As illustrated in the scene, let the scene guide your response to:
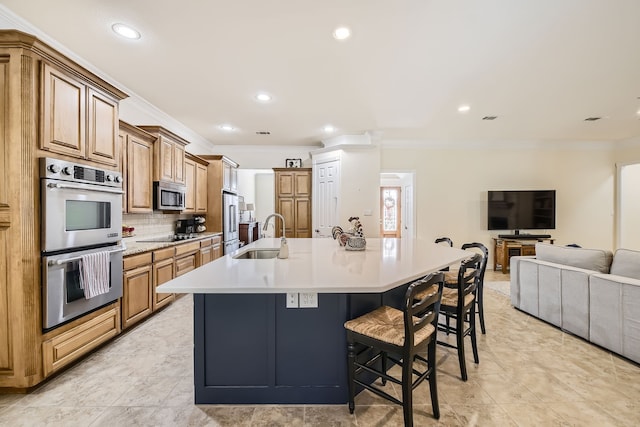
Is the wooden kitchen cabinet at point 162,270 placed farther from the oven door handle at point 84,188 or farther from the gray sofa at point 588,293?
the gray sofa at point 588,293

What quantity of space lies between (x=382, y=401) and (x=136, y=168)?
11.2 feet

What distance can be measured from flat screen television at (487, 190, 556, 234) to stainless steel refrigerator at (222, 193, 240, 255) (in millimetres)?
5322

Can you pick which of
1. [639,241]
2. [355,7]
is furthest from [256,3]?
[639,241]

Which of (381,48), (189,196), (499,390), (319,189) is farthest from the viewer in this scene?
(319,189)

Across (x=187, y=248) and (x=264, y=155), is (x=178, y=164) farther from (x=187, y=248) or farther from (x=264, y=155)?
(x=264, y=155)

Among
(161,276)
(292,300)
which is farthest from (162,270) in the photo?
(292,300)

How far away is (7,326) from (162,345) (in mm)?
1084

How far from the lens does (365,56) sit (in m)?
2.68

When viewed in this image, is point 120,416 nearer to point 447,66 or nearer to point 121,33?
point 121,33

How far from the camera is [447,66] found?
2.86 metres

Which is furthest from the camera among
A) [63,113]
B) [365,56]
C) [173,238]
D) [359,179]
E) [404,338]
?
[359,179]

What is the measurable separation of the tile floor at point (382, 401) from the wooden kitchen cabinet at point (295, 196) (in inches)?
148

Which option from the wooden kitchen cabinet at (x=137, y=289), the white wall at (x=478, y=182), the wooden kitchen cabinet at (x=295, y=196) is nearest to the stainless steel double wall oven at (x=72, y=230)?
the wooden kitchen cabinet at (x=137, y=289)

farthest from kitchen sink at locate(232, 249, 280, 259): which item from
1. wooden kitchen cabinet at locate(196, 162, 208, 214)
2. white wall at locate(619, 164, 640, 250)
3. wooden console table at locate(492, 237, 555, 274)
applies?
white wall at locate(619, 164, 640, 250)
